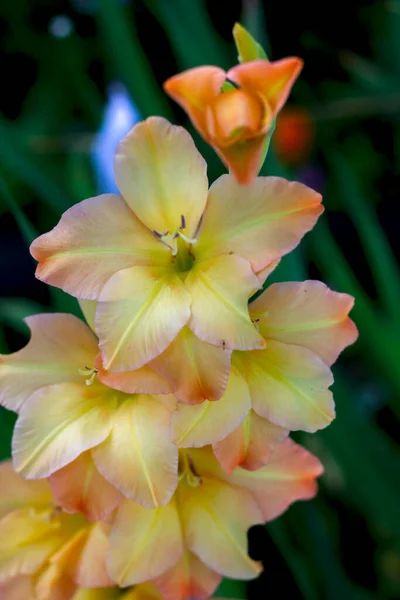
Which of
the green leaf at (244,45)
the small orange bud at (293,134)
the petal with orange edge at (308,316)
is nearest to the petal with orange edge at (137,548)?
the petal with orange edge at (308,316)

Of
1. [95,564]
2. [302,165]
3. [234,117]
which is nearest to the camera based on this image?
[234,117]

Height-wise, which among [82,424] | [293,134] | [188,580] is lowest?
[293,134]

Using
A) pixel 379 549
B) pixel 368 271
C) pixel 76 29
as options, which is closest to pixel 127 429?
pixel 379 549

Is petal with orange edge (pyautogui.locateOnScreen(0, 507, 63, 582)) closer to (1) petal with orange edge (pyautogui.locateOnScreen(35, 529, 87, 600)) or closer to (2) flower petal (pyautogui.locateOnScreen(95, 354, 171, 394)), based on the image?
(1) petal with orange edge (pyautogui.locateOnScreen(35, 529, 87, 600))

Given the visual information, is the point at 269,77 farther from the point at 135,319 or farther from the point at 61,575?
the point at 61,575

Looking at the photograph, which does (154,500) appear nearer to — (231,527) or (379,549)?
(231,527)

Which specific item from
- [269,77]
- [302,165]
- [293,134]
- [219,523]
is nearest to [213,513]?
[219,523]

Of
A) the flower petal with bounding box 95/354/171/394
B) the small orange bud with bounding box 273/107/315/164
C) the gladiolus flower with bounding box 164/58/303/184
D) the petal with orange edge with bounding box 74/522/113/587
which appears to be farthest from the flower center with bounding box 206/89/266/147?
the small orange bud with bounding box 273/107/315/164
